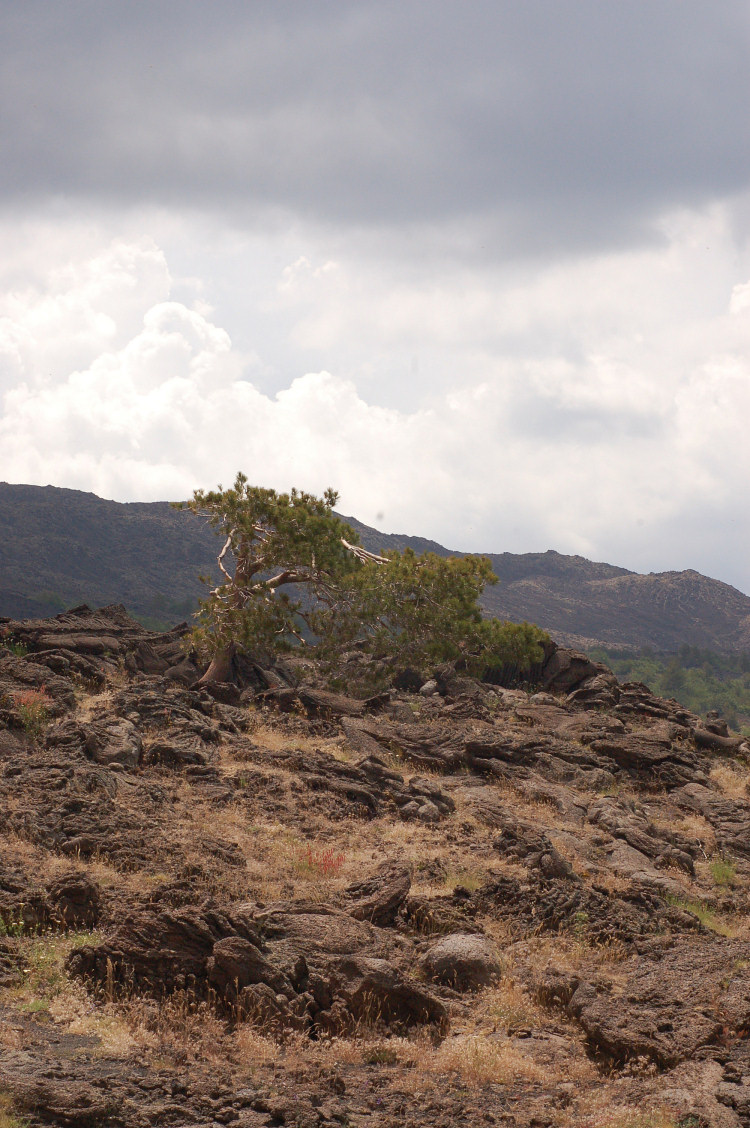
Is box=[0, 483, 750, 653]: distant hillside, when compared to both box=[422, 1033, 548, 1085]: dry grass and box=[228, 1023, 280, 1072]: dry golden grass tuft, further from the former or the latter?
box=[422, 1033, 548, 1085]: dry grass

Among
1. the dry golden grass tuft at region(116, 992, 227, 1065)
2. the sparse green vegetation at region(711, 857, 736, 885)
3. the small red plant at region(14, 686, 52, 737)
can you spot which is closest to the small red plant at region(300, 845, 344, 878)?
the dry golden grass tuft at region(116, 992, 227, 1065)

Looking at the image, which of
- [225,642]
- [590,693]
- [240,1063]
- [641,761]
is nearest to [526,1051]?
[240,1063]

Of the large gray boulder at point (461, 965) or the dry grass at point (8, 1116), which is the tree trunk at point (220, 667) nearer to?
the large gray boulder at point (461, 965)

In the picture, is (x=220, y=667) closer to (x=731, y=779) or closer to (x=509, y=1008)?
(x=731, y=779)

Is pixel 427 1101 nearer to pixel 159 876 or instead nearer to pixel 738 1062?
pixel 738 1062

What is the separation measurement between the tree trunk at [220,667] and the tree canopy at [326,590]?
0.11 ft

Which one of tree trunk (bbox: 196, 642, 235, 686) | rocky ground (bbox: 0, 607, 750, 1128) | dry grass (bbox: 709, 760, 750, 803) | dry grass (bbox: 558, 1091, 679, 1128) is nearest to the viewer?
dry grass (bbox: 558, 1091, 679, 1128)

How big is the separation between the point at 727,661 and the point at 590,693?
13898 centimetres

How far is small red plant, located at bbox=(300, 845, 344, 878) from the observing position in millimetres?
11945

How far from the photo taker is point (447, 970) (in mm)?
9180

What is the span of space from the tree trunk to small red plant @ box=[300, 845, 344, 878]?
1438 cm

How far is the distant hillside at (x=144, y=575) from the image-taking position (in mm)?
146000

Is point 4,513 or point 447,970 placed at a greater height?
point 4,513

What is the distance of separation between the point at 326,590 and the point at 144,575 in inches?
5566
